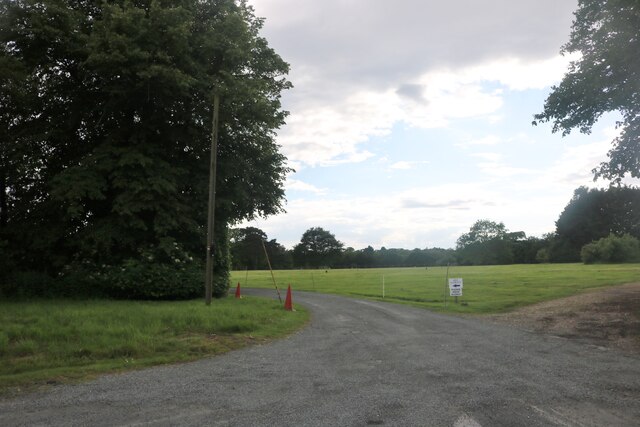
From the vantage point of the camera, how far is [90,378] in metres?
8.12

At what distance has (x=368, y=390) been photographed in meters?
7.16

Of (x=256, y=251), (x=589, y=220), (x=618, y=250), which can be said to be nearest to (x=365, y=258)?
(x=589, y=220)

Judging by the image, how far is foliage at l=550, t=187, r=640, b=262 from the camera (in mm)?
99688

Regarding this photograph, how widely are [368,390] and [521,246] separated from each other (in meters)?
128

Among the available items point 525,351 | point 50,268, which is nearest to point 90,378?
point 525,351

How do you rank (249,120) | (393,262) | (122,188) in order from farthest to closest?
1. (393,262)
2. (249,120)
3. (122,188)

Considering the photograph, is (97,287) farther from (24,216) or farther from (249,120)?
(249,120)

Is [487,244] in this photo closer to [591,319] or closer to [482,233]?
[482,233]

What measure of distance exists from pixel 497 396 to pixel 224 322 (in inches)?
338

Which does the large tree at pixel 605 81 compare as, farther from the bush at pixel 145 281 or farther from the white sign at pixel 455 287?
the bush at pixel 145 281

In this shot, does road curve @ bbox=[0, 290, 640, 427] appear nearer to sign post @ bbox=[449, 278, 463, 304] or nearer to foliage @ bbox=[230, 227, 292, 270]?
sign post @ bbox=[449, 278, 463, 304]

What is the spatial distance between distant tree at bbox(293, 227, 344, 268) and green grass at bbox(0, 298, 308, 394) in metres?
131

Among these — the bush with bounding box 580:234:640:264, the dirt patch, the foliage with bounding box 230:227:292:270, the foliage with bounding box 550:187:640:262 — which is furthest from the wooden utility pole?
the foliage with bounding box 550:187:640:262

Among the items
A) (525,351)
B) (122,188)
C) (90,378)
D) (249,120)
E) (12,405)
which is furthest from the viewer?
(249,120)
